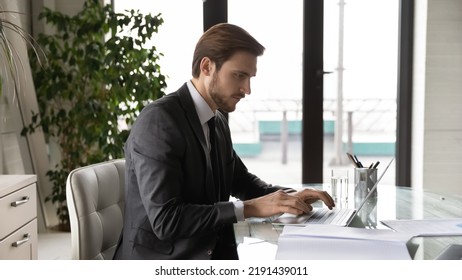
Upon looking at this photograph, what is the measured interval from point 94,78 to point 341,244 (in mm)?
2670

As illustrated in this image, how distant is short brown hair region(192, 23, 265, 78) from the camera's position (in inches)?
67.8

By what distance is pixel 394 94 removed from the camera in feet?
13.9

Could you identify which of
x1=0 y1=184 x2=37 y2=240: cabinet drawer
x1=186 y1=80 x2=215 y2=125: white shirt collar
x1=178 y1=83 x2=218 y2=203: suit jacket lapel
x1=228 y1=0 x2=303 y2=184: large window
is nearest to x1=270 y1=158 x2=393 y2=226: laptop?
x1=178 y1=83 x2=218 y2=203: suit jacket lapel

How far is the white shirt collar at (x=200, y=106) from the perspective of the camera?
1.77m

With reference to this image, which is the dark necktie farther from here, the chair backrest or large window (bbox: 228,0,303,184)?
large window (bbox: 228,0,303,184)

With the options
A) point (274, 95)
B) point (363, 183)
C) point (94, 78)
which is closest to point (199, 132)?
point (363, 183)

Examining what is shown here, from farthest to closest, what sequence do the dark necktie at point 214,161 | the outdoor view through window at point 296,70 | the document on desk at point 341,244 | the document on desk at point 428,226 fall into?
the outdoor view through window at point 296,70 < the dark necktie at point 214,161 < the document on desk at point 428,226 < the document on desk at point 341,244

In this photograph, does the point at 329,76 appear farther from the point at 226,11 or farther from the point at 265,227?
the point at 265,227

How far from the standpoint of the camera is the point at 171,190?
1.51 metres

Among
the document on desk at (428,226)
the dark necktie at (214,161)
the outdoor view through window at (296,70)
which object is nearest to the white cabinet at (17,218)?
the dark necktie at (214,161)

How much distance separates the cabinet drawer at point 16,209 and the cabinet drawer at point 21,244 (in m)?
0.03

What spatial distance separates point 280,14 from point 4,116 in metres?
1.99

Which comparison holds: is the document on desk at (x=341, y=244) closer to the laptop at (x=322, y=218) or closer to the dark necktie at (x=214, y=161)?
the laptop at (x=322, y=218)
